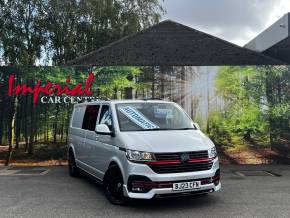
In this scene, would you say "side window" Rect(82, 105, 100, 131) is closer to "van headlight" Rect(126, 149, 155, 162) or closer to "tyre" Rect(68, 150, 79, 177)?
"tyre" Rect(68, 150, 79, 177)

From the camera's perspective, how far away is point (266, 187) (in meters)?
9.19

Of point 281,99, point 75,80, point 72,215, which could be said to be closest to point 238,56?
point 281,99

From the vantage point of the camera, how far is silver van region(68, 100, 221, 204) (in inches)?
260

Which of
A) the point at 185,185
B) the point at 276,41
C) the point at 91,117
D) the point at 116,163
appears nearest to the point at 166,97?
the point at 91,117

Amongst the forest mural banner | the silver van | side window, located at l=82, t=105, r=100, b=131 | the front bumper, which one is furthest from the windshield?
the forest mural banner

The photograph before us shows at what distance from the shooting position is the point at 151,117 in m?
7.89

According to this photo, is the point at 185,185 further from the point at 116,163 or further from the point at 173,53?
the point at 173,53

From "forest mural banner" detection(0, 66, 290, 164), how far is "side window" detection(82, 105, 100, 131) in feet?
11.5

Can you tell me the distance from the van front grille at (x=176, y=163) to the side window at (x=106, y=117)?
4.62 ft

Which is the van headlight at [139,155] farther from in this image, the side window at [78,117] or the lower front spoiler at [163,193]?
the side window at [78,117]

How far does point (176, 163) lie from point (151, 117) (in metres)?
1.49

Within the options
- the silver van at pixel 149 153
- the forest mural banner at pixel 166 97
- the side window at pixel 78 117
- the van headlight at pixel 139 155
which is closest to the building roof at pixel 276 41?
the forest mural banner at pixel 166 97

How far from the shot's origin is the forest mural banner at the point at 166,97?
12922 millimetres

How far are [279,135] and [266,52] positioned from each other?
7.21m
